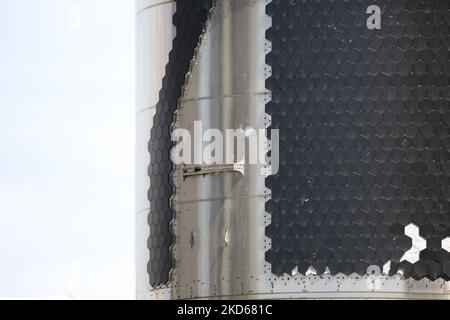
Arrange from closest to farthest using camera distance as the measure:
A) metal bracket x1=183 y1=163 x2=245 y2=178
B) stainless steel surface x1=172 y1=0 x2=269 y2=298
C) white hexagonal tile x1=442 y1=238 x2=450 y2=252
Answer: white hexagonal tile x1=442 y1=238 x2=450 y2=252, stainless steel surface x1=172 y1=0 x2=269 y2=298, metal bracket x1=183 y1=163 x2=245 y2=178

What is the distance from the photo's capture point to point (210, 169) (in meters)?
33.2

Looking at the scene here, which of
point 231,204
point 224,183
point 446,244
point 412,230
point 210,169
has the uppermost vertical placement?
point 210,169

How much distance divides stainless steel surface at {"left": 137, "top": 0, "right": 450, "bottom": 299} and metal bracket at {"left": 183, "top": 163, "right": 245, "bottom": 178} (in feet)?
0.28

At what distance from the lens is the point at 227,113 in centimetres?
3322

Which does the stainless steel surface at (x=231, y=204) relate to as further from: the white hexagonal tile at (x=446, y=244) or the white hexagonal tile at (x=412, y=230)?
the white hexagonal tile at (x=412, y=230)

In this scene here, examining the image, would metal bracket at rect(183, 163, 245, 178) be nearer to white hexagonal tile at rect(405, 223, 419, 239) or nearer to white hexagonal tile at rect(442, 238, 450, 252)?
white hexagonal tile at rect(405, 223, 419, 239)

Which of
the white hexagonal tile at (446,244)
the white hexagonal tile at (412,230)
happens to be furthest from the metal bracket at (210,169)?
the white hexagonal tile at (446,244)

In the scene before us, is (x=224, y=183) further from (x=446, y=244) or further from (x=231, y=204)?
(x=446, y=244)

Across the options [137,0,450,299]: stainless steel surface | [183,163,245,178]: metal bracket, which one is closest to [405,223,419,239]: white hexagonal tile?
[137,0,450,299]: stainless steel surface

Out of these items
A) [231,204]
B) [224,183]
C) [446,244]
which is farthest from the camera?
[224,183]

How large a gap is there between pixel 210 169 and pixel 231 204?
77 cm

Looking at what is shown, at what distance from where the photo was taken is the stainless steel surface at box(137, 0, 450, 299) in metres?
32.2

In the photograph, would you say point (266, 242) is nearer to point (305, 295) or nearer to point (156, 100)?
point (305, 295)

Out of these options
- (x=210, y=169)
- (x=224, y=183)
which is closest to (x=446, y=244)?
(x=224, y=183)
